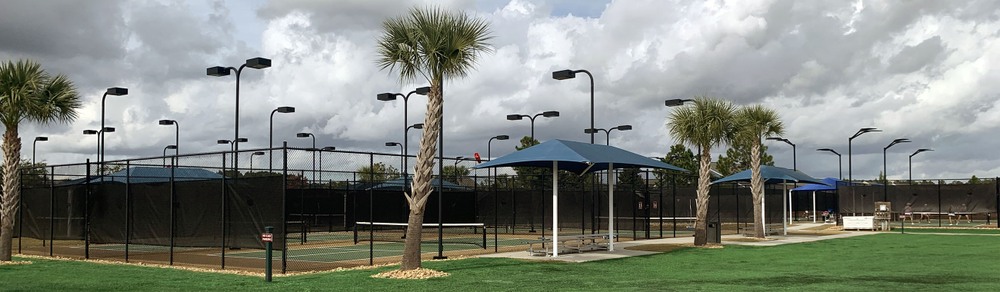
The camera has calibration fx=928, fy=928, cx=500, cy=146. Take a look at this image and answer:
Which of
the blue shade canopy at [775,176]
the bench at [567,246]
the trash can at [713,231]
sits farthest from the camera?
the blue shade canopy at [775,176]

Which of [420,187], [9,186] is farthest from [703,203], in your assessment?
[9,186]

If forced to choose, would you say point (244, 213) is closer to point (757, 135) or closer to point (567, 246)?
point (567, 246)

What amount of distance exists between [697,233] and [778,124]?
346 inches

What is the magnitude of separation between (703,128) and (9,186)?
18.8 meters

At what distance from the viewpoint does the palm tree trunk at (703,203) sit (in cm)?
2727

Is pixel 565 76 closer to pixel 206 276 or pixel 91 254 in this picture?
pixel 206 276

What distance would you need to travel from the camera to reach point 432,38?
17.3 m

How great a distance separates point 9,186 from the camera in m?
21.7

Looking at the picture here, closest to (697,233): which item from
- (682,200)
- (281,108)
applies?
(281,108)

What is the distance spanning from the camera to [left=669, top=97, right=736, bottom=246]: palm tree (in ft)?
92.1

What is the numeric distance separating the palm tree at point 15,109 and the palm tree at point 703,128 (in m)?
17.2

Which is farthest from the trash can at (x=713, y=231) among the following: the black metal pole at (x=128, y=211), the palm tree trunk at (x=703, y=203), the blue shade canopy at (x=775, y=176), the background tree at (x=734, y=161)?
the background tree at (x=734, y=161)

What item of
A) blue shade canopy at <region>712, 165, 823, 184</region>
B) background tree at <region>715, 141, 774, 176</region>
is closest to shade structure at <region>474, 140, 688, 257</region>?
blue shade canopy at <region>712, 165, 823, 184</region>

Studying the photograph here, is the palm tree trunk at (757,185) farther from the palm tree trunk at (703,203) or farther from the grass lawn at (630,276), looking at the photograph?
the grass lawn at (630,276)
